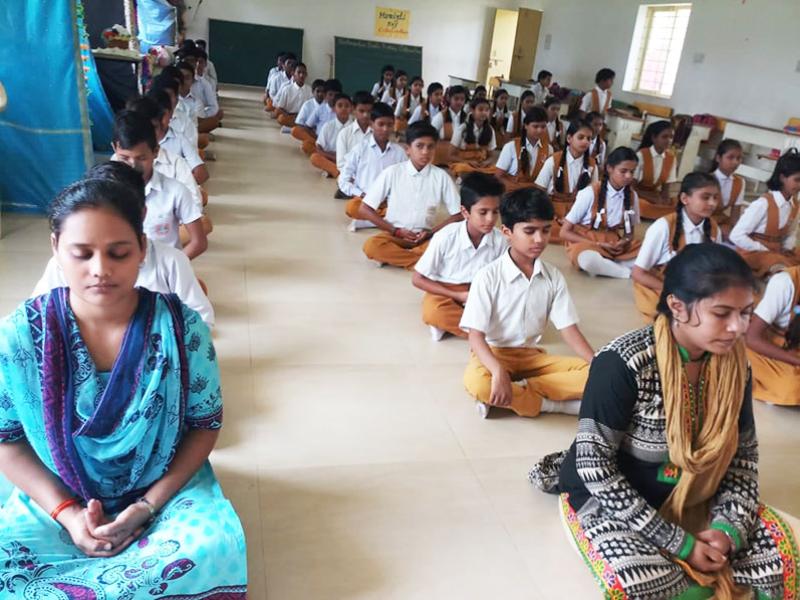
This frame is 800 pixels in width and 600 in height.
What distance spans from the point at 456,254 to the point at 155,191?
139cm

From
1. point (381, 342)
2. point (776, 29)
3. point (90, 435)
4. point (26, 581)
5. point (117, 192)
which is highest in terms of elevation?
point (776, 29)

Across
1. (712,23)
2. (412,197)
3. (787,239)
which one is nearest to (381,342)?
(412,197)

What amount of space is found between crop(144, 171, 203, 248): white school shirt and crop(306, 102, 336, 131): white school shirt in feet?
15.3

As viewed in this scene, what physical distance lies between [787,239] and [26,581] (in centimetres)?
435

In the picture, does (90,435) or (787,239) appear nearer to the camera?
(90,435)

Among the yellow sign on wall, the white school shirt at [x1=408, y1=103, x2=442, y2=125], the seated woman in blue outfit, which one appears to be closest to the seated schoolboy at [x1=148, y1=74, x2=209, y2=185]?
the seated woman in blue outfit

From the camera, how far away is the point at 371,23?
13469 millimetres

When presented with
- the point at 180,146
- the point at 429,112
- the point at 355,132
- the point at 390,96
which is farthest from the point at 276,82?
the point at 180,146

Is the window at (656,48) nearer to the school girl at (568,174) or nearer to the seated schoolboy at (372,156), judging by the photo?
the school girl at (568,174)

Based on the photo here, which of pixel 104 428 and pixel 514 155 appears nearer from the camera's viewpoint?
pixel 104 428

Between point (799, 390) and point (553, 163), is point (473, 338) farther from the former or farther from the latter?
point (553, 163)

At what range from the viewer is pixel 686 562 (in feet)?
4.80

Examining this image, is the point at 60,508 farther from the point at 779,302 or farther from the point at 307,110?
the point at 307,110

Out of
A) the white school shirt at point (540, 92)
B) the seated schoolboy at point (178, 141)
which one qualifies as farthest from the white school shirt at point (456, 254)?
the white school shirt at point (540, 92)
